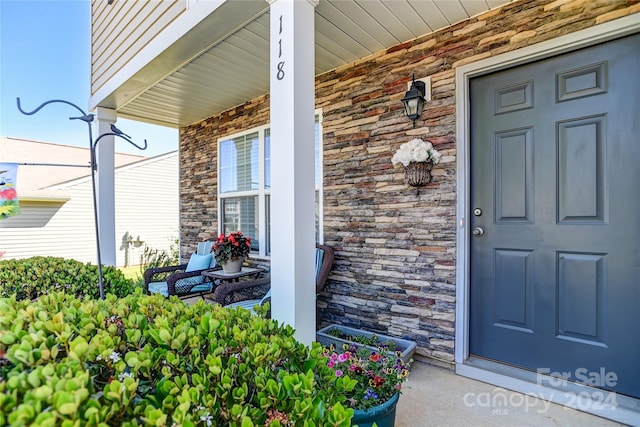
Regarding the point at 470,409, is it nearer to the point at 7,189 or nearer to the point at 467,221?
the point at 467,221

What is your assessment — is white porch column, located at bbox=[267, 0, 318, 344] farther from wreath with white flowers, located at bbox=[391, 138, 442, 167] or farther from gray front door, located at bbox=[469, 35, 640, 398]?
gray front door, located at bbox=[469, 35, 640, 398]

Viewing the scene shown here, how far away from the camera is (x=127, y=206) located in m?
9.42

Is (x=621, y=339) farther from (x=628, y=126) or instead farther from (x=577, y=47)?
(x=577, y=47)

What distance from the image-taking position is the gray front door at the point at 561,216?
6.41 feet

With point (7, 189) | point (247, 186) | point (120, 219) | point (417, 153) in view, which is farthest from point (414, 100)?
point (120, 219)

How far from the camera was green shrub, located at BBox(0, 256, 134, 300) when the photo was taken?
2.53 metres

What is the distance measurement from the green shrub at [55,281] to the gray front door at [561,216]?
111 inches

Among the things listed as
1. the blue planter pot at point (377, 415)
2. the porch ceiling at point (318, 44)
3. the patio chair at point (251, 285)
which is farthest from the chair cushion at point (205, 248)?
the blue planter pot at point (377, 415)

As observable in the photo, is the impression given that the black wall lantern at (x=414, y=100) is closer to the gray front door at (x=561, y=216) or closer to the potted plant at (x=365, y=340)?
the gray front door at (x=561, y=216)

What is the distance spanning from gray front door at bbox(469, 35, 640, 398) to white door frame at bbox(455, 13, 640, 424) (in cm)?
7

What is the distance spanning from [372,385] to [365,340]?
3.17ft

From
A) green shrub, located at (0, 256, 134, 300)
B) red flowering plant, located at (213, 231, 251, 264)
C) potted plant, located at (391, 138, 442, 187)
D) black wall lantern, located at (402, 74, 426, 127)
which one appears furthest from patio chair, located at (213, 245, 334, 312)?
black wall lantern, located at (402, 74, 426, 127)

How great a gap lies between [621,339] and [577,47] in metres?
1.81

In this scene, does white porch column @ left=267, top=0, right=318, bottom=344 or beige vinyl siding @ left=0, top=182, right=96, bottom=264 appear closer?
white porch column @ left=267, top=0, right=318, bottom=344
